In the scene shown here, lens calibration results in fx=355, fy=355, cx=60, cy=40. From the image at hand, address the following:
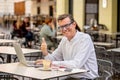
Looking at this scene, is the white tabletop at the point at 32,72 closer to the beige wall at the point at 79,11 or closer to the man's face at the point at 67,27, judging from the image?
the man's face at the point at 67,27

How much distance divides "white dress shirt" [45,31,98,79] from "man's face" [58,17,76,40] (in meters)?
0.08

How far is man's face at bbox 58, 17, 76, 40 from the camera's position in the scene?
13.1 ft

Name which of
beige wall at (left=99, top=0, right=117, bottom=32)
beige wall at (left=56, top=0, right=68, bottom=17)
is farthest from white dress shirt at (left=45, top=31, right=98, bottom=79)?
beige wall at (left=56, top=0, right=68, bottom=17)

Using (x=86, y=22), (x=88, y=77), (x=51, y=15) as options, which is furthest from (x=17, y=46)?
(x=51, y=15)

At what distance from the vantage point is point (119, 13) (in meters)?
15.0

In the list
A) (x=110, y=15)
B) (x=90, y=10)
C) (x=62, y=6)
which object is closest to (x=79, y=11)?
(x=90, y=10)

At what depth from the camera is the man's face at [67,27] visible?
13.1ft

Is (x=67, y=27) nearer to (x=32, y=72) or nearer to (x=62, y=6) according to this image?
(x=32, y=72)

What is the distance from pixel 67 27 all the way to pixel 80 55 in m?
0.35

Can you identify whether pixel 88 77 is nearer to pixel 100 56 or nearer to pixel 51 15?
pixel 100 56

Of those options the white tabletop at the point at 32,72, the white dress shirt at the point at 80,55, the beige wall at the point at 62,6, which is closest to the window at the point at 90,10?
the beige wall at the point at 62,6

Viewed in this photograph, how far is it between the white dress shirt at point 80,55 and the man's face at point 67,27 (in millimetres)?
78

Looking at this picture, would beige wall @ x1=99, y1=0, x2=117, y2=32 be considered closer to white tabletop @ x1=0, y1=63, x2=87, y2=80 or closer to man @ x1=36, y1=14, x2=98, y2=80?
man @ x1=36, y1=14, x2=98, y2=80

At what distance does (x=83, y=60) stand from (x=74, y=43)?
242 mm
